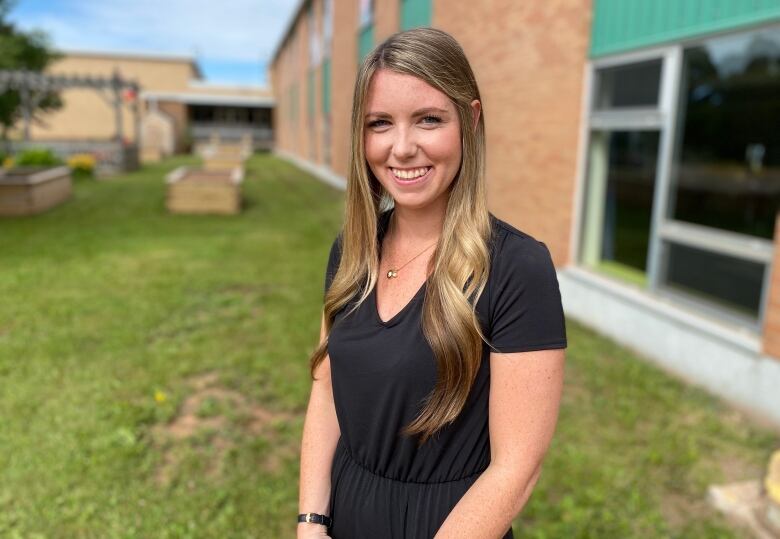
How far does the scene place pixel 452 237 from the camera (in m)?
1.56

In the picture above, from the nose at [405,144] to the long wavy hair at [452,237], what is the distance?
0.12 metres

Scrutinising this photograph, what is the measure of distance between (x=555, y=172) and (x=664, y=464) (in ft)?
13.8

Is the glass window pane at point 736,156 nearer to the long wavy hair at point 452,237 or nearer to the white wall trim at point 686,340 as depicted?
the white wall trim at point 686,340

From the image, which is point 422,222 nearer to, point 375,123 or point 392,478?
point 375,123

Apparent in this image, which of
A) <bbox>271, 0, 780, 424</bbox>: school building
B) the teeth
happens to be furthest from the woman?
<bbox>271, 0, 780, 424</bbox>: school building

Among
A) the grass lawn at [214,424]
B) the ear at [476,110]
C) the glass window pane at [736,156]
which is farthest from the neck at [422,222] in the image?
the glass window pane at [736,156]

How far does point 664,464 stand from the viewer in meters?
4.18

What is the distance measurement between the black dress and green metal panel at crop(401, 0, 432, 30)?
10.4m

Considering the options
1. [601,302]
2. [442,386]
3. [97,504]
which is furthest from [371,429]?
[601,302]

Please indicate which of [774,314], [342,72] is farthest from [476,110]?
[342,72]

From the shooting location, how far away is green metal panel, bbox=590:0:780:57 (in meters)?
4.88

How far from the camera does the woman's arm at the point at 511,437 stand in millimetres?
1437

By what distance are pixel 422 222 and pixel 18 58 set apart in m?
30.4

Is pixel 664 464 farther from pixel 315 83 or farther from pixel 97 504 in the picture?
pixel 315 83
